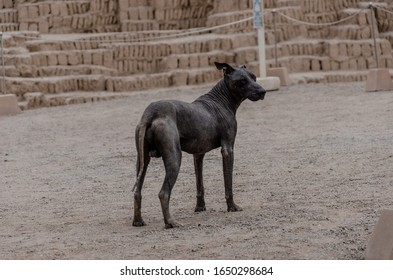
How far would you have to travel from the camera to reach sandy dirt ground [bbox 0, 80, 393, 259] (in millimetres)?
5484

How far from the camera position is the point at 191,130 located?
622 cm

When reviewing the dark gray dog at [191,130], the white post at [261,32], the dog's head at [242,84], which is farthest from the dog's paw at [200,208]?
the white post at [261,32]

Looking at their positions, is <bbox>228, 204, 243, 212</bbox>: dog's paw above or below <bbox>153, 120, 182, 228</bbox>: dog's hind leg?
below

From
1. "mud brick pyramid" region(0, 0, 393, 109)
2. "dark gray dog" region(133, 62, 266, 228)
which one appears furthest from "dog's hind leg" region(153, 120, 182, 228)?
"mud brick pyramid" region(0, 0, 393, 109)

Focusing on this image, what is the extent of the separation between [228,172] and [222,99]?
22.5 inches

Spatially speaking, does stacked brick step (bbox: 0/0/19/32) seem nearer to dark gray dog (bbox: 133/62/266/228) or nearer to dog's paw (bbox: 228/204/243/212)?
dark gray dog (bbox: 133/62/266/228)

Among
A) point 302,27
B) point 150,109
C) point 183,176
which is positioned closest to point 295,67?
point 302,27

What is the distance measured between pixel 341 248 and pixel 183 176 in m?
3.48

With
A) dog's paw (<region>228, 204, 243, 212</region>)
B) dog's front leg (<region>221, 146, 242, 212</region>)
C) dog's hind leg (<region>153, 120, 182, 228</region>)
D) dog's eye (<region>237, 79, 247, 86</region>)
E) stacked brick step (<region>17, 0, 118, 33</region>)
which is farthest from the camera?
stacked brick step (<region>17, 0, 118, 33</region>)

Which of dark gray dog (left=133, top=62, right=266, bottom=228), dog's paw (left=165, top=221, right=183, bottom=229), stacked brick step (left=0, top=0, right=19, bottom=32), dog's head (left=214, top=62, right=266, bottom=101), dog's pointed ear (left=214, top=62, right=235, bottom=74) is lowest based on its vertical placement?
dog's paw (left=165, top=221, right=183, bottom=229)

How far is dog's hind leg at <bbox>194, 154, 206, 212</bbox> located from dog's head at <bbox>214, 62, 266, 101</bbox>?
56 cm

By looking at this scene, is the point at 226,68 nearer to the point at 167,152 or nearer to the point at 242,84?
the point at 242,84

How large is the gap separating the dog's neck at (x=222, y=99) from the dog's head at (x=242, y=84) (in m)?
0.04

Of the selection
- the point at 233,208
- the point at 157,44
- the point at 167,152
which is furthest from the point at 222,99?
the point at 157,44
